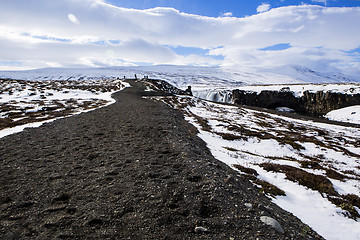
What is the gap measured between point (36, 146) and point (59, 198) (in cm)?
633

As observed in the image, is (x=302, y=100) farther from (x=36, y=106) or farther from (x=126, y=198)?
(x=126, y=198)

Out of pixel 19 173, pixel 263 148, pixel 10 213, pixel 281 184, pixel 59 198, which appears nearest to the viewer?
pixel 10 213

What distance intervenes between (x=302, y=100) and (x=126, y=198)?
92.8 meters

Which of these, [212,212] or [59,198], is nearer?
[212,212]

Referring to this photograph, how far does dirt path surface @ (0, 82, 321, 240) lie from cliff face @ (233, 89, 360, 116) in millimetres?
84144

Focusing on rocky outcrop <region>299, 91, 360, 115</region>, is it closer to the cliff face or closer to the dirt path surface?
the cliff face

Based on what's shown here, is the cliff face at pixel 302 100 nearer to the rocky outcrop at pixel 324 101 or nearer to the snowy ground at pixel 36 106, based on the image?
the rocky outcrop at pixel 324 101

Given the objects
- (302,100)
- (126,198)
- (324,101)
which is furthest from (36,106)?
(324,101)

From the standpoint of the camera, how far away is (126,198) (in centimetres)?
573

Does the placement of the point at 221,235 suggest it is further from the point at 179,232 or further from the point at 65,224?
the point at 65,224

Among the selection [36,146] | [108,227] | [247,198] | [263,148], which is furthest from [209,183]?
[263,148]

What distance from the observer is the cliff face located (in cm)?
7094

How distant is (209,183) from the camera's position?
6.34 metres

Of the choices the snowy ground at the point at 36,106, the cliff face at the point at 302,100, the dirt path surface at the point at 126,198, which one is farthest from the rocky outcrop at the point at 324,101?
the dirt path surface at the point at 126,198
